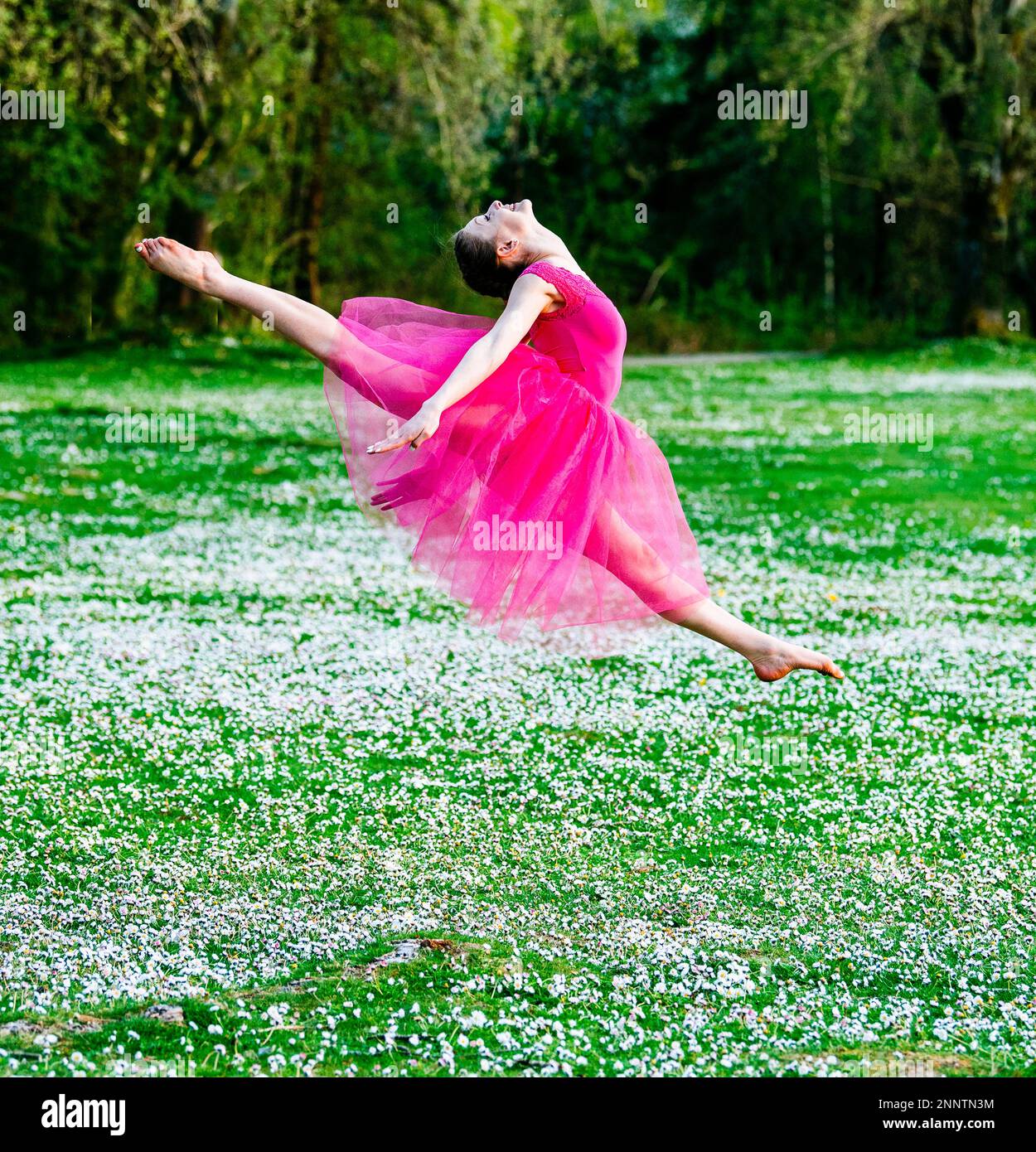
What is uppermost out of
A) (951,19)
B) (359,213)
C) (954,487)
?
(951,19)

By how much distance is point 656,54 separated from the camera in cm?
5822

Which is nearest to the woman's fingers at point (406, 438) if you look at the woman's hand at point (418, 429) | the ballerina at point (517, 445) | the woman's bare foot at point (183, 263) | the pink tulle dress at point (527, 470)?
the woman's hand at point (418, 429)

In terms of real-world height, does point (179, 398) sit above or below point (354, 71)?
below

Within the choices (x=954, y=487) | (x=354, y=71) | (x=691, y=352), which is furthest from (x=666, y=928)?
(x=691, y=352)

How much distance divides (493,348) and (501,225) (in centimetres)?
76

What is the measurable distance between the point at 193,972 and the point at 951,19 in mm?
38096

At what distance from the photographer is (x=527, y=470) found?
6.36m

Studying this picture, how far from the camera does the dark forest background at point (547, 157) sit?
31453 mm

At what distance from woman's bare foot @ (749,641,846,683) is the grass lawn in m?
0.78

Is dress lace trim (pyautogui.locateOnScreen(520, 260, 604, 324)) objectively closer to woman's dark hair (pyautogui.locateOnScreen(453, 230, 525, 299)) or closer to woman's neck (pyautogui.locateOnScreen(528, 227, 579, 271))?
woman's neck (pyautogui.locateOnScreen(528, 227, 579, 271))

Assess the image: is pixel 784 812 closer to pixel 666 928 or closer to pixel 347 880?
pixel 666 928

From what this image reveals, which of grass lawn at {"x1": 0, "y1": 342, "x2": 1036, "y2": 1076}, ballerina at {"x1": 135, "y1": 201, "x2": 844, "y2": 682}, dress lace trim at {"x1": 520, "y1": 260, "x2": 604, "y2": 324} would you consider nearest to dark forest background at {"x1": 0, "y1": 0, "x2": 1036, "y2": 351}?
grass lawn at {"x1": 0, "y1": 342, "x2": 1036, "y2": 1076}

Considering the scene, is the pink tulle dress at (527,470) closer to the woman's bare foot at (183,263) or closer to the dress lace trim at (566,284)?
the dress lace trim at (566,284)

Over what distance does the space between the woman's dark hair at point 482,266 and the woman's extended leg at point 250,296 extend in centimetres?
66
